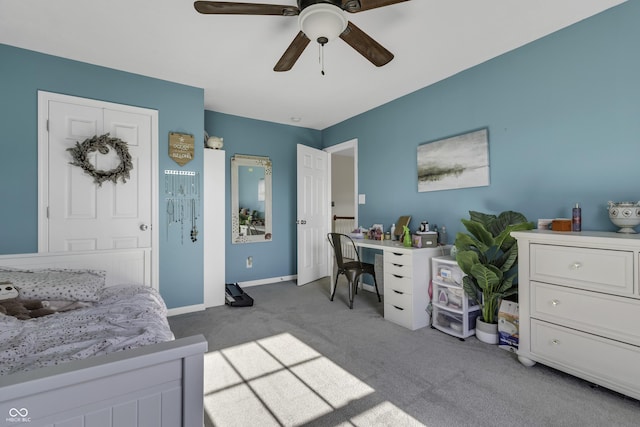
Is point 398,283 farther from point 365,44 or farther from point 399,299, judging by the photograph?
point 365,44

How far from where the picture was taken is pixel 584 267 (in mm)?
1822

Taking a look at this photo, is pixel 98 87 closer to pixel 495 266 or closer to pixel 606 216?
pixel 495 266

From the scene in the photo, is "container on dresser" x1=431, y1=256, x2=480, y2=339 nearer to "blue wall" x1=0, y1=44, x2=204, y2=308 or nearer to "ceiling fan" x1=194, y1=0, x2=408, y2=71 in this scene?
"ceiling fan" x1=194, y1=0, x2=408, y2=71

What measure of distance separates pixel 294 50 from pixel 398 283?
2.24m

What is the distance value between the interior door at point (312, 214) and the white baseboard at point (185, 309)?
148 cm

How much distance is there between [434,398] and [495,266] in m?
1.22

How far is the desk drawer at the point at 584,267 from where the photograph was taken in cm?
168

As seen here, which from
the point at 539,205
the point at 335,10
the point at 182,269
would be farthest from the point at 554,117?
the point at 182,269

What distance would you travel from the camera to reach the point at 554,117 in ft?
7.82

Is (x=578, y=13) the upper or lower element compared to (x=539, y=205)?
upper

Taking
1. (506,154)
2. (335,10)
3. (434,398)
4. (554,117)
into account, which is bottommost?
(434,398)

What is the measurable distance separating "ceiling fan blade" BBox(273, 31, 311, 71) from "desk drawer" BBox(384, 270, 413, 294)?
2.13 metres

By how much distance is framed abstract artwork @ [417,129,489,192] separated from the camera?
9.38 ft

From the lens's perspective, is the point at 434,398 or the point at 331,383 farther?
the point at 331,383
